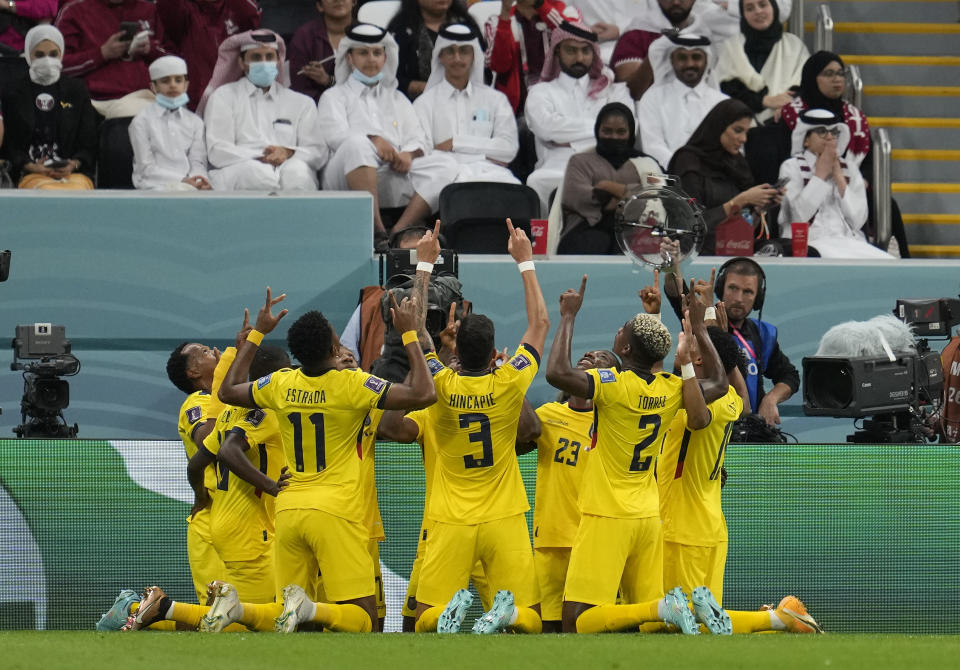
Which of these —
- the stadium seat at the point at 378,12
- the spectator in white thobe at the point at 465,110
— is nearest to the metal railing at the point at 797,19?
the spectator in white thobe at the point at 465,110

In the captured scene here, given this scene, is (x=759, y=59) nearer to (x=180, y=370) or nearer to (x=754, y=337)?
(x=754, y=337)

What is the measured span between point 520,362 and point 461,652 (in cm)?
136

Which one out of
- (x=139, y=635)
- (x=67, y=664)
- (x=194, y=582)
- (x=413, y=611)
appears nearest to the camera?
(x=67, y=664)

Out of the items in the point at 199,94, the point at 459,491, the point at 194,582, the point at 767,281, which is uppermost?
the point at 199,94

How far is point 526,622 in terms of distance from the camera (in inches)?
272

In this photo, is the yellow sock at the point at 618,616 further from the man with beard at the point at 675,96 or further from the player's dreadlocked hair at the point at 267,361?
the man with beard at the point at 675,96

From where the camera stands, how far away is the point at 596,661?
236 inches

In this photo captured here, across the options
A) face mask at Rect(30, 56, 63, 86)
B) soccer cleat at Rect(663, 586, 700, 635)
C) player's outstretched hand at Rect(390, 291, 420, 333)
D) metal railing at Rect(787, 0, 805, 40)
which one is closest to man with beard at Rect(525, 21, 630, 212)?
metal railing at Rect(787, 0, 805, 40)

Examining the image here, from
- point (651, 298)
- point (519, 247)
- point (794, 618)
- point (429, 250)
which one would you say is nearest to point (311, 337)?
point (429, 250)

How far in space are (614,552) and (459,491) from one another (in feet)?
2.39

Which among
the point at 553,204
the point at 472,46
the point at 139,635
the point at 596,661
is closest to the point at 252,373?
the point at 139,635

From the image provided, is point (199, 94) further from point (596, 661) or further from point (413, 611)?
point (596, 661)

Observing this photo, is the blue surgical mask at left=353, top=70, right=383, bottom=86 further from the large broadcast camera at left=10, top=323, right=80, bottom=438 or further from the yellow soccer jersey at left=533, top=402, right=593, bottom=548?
the yellow soccer jersey at left=533, top=402, right=593, bottom=548

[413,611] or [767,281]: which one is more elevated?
[767,281]
